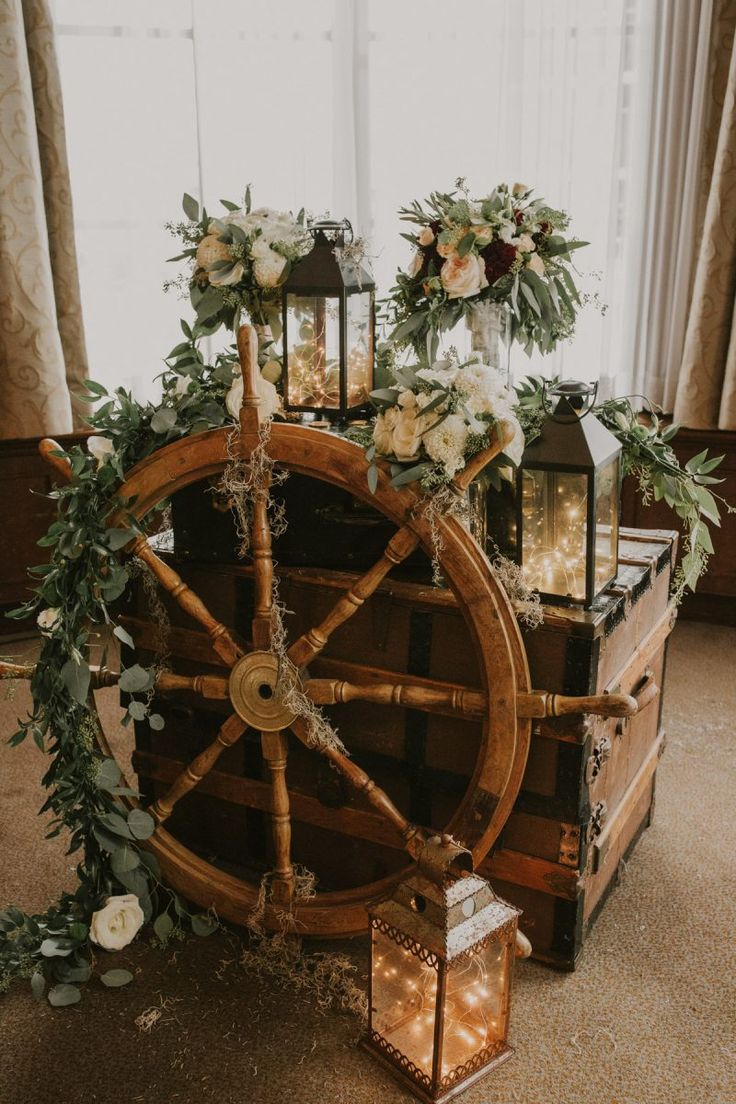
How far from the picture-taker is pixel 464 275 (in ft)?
6.64

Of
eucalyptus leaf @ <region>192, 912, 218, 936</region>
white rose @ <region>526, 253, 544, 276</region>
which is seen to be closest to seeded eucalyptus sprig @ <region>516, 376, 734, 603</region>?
white rose @ <region>526, 253, 544, 276</region>

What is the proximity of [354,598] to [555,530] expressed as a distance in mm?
383

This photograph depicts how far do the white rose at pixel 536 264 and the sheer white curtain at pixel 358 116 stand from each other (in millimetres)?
1677

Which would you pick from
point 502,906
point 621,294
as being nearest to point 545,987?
point 502,906

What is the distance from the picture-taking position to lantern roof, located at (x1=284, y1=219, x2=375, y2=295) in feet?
6.51

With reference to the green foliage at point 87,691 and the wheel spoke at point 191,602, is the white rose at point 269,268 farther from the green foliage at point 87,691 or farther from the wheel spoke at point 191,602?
the wheel spoke at point 191,602

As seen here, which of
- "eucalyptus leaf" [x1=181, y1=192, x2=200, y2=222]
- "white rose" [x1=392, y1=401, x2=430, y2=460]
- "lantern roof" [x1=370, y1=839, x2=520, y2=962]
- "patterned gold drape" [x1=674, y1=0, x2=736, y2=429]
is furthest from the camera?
"patterned gold drape" [x1=674, y1=0, x2=736, y2=429]

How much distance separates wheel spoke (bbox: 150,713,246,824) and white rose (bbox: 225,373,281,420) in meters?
0.57

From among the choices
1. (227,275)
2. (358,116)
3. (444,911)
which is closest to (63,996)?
(444,911)

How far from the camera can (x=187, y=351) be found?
219 cm

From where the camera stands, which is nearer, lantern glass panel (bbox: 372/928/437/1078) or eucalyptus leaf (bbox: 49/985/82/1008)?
lantern glass panel (bbox: 372/928/437/1078)

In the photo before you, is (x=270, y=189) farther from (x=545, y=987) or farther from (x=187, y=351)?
(x=545, y=987)

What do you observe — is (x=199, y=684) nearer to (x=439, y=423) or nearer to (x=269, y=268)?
(x=439, y=423)

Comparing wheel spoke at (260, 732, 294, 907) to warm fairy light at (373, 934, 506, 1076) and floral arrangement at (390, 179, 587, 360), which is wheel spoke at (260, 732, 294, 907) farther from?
floral arrangement at (390, 179, 587, 360)
